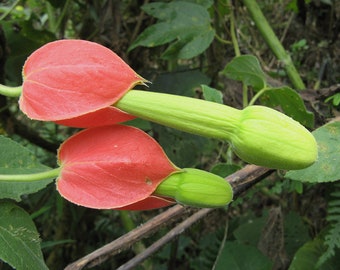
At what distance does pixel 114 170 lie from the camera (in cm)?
43

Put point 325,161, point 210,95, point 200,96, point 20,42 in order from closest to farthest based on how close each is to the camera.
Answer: point 325,161, point 210,95, point 20,42, point 200,96

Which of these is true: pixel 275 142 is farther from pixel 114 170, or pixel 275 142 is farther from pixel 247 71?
pixel 247 71

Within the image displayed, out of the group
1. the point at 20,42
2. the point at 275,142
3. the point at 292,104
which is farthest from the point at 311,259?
the point at 20,42

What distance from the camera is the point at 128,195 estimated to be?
43 centimetres

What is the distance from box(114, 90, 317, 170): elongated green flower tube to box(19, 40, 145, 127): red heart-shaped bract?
0.6 inches

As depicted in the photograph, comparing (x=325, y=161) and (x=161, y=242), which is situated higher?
(x=325, y=161)

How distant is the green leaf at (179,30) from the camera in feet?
2.93

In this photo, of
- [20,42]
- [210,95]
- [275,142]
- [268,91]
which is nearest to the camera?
[275,142]

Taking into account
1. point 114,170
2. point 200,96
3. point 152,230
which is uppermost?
point 114,170

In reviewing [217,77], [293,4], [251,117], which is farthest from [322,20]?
[251,117]

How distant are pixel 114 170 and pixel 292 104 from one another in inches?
14.5

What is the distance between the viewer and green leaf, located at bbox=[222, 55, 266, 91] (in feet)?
2.53

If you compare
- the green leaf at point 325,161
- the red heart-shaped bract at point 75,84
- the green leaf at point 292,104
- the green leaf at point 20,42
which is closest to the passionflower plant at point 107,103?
the red heart-shaped bract at point 75,84

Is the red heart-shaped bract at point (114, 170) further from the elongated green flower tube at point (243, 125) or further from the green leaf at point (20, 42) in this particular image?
the green leaf at point (20, 42)
